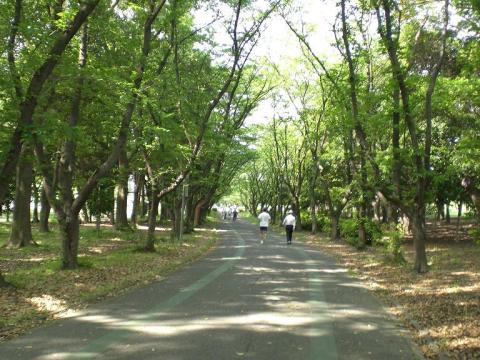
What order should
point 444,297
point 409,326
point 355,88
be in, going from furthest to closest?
point 355,88 < point 444,297 < point 409,326

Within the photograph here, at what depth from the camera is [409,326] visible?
23.6 feet

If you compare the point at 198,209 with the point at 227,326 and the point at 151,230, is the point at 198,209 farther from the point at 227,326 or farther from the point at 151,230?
the point at 227,326

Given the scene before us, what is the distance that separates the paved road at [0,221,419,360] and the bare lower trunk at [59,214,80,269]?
→ 8.96 feet

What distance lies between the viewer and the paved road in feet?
18.4

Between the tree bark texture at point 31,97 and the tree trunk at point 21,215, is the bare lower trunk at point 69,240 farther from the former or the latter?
the tree trunk at point 21,215

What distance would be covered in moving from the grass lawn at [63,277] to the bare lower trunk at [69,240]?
25 cm

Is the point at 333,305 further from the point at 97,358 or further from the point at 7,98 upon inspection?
the point at 7,98

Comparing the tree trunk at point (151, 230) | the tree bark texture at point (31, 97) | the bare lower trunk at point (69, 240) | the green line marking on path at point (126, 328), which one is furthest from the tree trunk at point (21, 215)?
the green line marking on path at point (126, 328)

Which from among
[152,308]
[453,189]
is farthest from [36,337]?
[453,189]

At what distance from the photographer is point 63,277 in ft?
35.7

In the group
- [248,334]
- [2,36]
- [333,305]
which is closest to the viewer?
[248,334]

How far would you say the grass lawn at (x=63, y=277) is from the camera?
24.9 feet

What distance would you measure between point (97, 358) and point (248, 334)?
6.72 ft

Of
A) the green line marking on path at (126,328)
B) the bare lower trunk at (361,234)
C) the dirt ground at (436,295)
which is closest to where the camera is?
the green line marking on path at (126,328)
